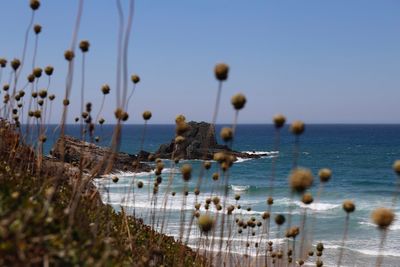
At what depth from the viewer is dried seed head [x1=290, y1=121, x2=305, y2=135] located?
3.20m

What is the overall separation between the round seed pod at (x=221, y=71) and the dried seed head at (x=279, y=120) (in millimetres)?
412

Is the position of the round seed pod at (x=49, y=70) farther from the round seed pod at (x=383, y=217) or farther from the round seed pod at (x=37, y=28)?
the round seed pod at (x=383, y=217)

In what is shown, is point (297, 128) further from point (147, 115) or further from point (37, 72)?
point (37, 72)

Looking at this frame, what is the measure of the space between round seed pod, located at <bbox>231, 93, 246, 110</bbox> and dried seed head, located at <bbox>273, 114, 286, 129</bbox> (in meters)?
0.22

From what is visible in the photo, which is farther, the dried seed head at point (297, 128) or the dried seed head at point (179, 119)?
the dried seed head at point (179, 119)

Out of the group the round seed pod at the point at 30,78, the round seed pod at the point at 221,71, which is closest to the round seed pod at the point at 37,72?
the round seed pod at the point at 30,78

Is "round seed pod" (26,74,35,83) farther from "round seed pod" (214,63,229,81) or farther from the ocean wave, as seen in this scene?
the ocean wave

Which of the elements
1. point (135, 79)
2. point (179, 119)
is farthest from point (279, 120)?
point (135, 79)

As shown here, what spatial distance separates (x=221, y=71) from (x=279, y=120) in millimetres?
478

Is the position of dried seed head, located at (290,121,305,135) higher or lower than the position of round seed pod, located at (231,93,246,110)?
lower

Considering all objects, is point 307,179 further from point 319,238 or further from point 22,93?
point 319,238

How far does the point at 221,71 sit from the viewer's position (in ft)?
10.9

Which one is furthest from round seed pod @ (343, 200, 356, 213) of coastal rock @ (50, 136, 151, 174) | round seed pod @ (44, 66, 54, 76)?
round seed pod @ (44, 66, 54, 76)

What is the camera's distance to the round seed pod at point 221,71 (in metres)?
3.32
